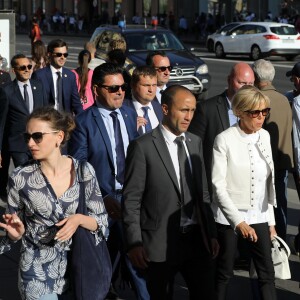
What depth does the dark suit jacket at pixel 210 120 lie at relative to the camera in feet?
22.9

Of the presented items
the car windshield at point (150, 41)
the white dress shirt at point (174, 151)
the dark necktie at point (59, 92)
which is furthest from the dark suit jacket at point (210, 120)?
the car windshield at point (150, 41)

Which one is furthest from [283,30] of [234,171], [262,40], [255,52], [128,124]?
[234,171]

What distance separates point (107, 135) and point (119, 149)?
0.43 feet

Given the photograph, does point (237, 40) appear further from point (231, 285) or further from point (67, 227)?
point (67, 227)

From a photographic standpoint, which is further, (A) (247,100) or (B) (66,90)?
(B) (66,90)

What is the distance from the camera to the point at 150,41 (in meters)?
22.2

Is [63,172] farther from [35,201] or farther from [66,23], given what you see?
[66,23]

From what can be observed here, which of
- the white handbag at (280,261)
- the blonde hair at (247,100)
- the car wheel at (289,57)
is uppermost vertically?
the blonde hair at (247,100)

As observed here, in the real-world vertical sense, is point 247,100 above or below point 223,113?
above

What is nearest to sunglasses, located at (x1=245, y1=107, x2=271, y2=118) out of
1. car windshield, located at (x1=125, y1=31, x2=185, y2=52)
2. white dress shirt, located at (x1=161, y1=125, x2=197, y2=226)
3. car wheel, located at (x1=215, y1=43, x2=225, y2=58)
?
white dress shirt, located at (x1=161, y1=125, x2=197, y2=226)

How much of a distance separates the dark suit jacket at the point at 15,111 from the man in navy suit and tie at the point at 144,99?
2.38m

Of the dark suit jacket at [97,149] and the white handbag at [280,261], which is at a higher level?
the dark suit jacket at [97,149]

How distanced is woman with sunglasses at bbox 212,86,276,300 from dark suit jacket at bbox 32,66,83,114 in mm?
4438

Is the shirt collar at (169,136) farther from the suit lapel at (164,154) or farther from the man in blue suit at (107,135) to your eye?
the man in blue suit at (107,135)
